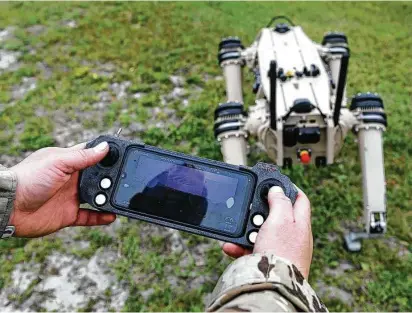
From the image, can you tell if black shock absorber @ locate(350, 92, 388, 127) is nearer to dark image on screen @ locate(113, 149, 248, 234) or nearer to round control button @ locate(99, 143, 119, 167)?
dark image on screen @ locate(113, 149, 248, 234)

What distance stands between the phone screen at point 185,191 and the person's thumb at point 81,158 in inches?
4.6

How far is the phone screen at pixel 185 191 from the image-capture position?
1.93 m

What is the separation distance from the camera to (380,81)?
18.8 ft

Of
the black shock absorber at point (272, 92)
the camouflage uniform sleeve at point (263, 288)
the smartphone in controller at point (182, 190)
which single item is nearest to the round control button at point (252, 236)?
the smartphone in controller at point (182, 190)

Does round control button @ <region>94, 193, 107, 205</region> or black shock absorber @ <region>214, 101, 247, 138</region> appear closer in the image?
round control button @ <region>94, 193, 107, 205</region>

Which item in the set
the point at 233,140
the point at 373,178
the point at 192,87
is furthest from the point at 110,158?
the point at 192,87

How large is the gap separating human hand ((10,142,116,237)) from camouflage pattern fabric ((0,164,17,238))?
30 mm

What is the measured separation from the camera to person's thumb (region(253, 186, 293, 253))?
64.5 inches

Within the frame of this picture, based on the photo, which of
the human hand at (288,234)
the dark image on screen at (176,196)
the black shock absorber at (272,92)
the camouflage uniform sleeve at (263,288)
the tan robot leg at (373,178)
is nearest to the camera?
the camouflage uniform sleeve at (263,288)

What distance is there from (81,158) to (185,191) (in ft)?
1.45

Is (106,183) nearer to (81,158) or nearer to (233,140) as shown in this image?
(81,158)

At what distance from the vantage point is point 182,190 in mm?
1968

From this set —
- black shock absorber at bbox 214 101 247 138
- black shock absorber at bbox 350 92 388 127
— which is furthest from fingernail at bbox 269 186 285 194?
black shock absorber at bbox 350 92 388 127

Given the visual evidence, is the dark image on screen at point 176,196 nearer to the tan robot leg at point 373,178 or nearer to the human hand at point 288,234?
the human hand at point 288,234
